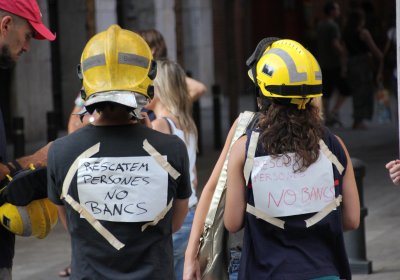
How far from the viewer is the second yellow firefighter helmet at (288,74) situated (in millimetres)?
4305

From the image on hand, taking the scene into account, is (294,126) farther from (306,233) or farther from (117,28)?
(117,28)

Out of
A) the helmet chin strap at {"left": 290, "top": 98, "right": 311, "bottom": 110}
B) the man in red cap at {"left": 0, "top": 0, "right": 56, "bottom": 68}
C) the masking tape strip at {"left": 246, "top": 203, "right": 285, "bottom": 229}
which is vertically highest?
the man in red cap at {"left": 0, "top": 0, "right": 56, "bottom": 68}

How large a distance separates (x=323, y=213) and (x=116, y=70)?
99 centimetres

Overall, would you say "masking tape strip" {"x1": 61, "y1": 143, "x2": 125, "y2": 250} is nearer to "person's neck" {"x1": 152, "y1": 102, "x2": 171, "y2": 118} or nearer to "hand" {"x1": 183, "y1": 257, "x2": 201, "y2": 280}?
"hand" {"x1": 183, "y1": 257, "x2": 201, "y2": 280}

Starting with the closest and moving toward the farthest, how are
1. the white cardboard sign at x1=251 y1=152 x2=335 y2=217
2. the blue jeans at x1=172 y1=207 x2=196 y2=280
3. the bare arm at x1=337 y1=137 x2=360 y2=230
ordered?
1. the white cardboard sign at x1=251 y1=152 x2=335 y2=217
2. the bare arm at x1=337 y1=137 x2=360 y2=230
3. the blue jeans at x1=172 y1=207 x2=196 y2=280

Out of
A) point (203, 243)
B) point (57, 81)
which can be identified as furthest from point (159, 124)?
point (57, 81)

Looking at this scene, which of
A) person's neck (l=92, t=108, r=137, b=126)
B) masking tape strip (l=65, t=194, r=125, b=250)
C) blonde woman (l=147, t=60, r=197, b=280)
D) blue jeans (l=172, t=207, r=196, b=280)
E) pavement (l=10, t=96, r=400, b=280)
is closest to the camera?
masking tape strip (l=65, t=194, r=125, b=250)

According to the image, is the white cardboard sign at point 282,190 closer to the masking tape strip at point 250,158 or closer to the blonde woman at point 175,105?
the masking tape strip at point 250,158

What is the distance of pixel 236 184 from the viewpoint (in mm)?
4301

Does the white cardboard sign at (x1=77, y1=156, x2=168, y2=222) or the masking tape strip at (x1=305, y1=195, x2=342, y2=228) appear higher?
the white cardboard sign at (x1=77, y1=156, x2=168, y2=222)

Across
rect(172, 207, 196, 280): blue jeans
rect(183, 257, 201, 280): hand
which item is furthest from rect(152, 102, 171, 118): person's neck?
rect(183, 257, 201, 280): hand

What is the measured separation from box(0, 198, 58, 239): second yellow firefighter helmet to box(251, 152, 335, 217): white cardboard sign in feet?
2.59

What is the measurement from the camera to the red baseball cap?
4.29 m

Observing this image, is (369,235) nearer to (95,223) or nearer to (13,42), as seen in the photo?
(13,42)
